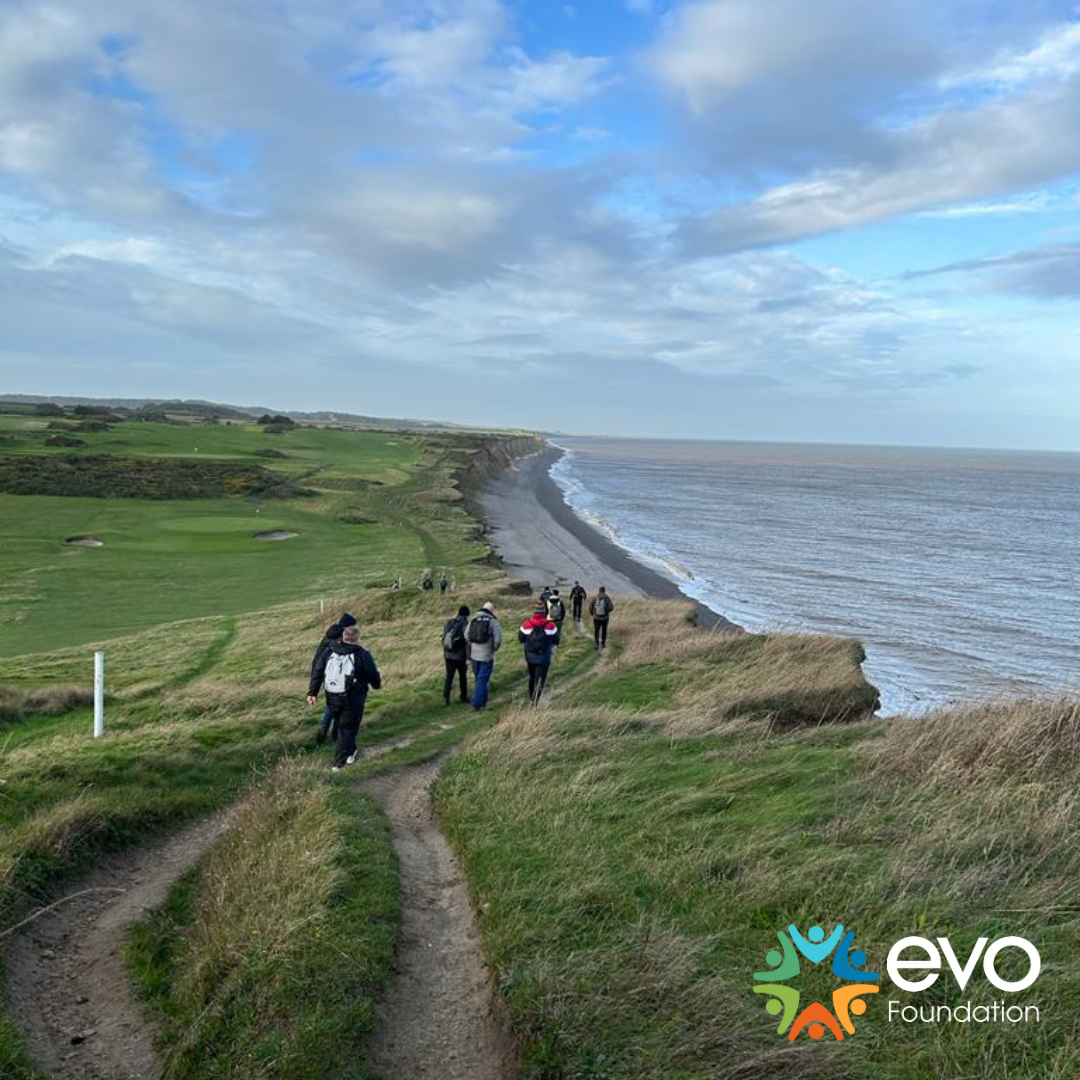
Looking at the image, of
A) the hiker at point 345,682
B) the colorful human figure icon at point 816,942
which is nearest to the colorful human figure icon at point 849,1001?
the colorful human figure icon at point 816,942

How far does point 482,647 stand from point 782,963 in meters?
10.0

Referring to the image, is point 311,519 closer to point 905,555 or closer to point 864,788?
point 905,555

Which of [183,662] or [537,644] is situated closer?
[537,644]

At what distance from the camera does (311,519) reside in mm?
61250

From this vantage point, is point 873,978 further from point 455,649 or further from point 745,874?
point 455,649

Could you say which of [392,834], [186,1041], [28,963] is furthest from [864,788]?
[28,963]

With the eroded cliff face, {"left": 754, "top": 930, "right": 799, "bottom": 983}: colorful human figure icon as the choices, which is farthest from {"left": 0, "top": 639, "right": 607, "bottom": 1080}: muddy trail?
the eroded cliff face

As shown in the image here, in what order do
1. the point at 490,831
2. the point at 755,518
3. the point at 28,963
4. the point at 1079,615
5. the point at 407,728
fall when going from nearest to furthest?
the point at 28,963 → the point at 490,831 → the point at 407,728 → the point at 1079,615 → the point at 755,518

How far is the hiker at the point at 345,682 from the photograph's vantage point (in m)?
11.0

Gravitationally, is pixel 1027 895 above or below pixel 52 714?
above

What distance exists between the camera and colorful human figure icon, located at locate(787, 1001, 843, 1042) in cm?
500

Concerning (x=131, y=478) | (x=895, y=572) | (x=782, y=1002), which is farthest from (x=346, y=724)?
(x=131, y=478)

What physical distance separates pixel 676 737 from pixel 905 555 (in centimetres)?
5497

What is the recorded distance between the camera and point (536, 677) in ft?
53.4
